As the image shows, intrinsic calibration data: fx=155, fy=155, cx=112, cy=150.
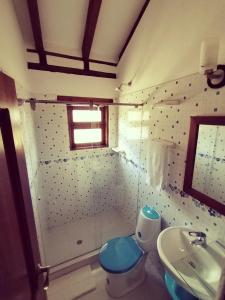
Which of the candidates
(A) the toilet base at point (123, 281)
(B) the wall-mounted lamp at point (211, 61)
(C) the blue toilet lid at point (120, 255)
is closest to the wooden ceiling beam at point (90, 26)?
(B) the wall-mounted lamp at point (211, 61)

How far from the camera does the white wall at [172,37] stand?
116 cm

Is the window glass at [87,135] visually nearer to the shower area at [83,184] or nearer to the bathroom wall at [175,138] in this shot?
the shower area at [83,184]

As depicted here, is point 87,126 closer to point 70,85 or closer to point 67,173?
point 70,85

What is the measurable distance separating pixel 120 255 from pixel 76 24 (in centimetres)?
270

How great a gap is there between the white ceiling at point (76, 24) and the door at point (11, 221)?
4.74 feet

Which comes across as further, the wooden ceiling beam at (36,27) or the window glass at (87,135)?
the window glass at (87,135)

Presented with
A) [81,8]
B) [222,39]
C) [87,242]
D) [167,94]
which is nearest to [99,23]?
[81,8]

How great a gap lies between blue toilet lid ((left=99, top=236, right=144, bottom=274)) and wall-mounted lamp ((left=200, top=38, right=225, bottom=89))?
71.9 inches

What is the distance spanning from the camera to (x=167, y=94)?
1.62 m

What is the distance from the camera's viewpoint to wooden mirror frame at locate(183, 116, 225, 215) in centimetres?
118

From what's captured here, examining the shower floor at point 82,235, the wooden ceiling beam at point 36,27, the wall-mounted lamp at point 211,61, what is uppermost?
the wooden ceiling beam at point 36,27

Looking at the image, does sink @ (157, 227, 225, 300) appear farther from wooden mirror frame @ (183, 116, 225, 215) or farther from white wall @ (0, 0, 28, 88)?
white wall @ (0, 0, 28, 88)

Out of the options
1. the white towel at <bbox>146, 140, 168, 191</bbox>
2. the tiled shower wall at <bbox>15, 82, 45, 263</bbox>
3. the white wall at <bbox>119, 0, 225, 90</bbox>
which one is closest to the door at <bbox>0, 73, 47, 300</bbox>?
the tiled shower wall at <bbox>15, 82, 45, 263</bbox>

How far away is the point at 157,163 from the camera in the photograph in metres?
1.66
